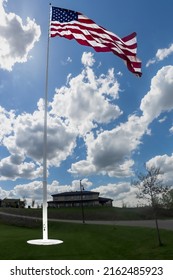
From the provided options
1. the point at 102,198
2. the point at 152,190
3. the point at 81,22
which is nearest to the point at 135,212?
the point at 102,198

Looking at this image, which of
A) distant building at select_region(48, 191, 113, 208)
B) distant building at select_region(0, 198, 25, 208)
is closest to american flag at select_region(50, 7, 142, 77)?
distant building at select_region(48, 191, 113, 208)

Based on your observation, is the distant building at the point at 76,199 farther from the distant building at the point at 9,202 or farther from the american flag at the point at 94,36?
the american flag at the point at 94,36

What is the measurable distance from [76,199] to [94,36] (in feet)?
332

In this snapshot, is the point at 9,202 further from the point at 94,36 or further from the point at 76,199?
the point at 94,36

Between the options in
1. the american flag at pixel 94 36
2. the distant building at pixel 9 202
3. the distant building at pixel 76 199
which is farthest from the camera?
the distant building at pixel 9 202

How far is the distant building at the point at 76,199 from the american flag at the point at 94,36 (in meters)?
95.8

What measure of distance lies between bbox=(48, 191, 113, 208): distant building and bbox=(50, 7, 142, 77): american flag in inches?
3773

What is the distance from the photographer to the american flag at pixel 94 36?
20547 millimetres

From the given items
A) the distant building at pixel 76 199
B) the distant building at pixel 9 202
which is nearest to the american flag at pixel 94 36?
the distant building at pixel 76 199

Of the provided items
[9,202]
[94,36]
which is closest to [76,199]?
[9,202]

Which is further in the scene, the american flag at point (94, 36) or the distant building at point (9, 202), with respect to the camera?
the distant building at point (9, 202)

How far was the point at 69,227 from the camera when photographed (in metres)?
51.2
